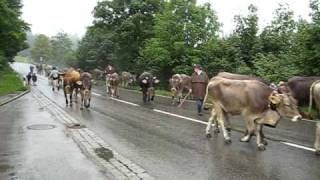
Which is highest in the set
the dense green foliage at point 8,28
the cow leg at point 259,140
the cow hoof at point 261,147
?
the dense green foliage at point 8,28

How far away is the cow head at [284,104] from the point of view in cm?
1071

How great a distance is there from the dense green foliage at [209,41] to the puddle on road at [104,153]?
36.9 ft

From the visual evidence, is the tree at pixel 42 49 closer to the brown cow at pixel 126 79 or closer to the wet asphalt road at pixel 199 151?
the brown cow at pixel 126 79

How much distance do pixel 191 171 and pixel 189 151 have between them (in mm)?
1826

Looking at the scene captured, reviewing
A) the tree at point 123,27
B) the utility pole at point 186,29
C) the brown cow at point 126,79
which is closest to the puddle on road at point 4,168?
the utility pole at point 186,29

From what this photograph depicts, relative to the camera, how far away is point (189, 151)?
10.3 meters

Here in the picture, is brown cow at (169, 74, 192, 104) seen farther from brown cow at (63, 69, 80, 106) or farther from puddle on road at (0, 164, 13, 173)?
puddle on road at (0, 164, 13, 173)

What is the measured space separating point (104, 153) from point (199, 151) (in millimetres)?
2104

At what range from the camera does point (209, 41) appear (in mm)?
30781

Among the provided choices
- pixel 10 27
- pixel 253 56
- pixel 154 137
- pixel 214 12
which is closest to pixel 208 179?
pixel 154 137

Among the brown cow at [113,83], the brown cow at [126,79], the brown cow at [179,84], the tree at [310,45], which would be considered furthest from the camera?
the brown cow at [126,79]

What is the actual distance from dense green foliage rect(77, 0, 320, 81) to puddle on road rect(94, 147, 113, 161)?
11250 millimetres

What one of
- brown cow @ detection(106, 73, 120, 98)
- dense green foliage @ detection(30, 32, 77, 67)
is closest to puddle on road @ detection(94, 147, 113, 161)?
brown cow @ detection(106, 73, 120, 98)

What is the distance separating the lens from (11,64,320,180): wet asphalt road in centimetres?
842
